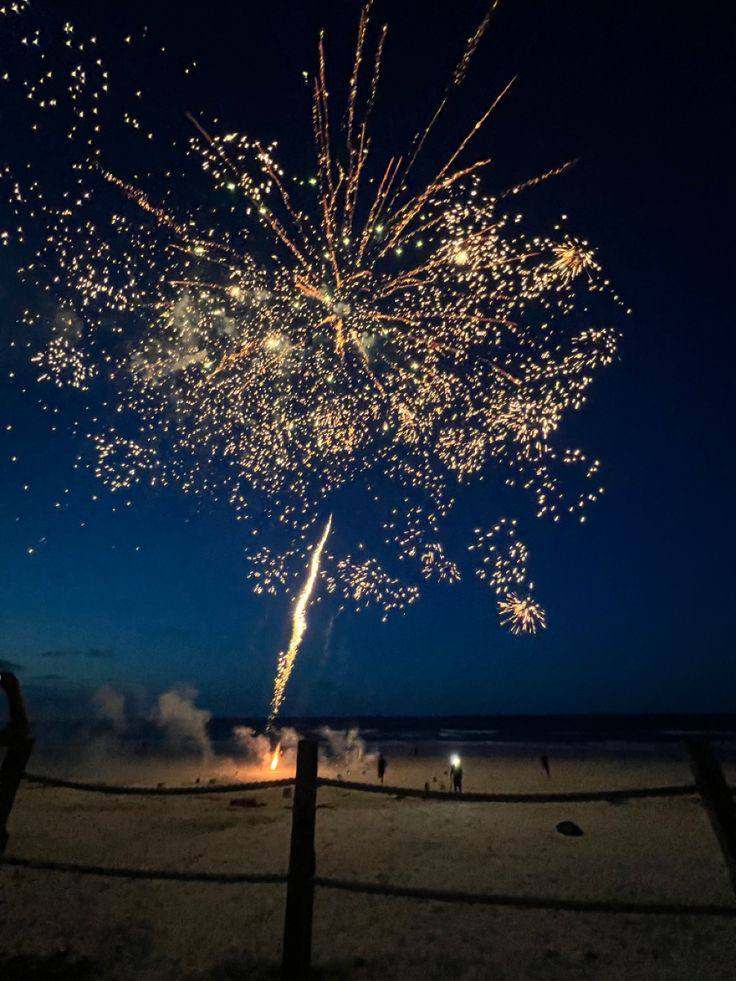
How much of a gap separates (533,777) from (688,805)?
12.0 metres

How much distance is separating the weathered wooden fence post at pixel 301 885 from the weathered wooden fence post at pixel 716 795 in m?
2.60

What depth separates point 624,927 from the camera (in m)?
5.68

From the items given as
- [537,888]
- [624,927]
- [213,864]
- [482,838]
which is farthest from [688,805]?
[213,864]

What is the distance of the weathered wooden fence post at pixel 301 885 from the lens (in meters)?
3.63

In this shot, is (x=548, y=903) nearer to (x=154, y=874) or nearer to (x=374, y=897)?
(x=154, y=874)

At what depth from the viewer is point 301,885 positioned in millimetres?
3709

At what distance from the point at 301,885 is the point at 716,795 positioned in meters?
2.84

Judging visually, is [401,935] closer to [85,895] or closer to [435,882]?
[435,882]

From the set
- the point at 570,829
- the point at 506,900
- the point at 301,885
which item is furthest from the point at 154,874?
the point at 570,829

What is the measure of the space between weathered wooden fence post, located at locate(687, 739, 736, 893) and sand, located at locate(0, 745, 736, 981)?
203 cm

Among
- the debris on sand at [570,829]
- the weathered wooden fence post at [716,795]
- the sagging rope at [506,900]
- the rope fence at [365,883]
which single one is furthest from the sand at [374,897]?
the weathered wooden fence post at [716,795]

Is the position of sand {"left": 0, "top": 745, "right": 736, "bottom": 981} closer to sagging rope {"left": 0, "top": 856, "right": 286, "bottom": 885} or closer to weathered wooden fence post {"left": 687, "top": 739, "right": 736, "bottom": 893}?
sagging rope {"left": 0, "top": 856, "right": 286, "bottom": 885}

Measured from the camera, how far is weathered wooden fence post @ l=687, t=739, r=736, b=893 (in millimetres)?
3541

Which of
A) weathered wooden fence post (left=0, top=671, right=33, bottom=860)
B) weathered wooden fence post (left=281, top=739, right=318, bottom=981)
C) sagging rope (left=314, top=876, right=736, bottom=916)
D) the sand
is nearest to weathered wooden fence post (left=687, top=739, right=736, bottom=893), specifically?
sagging rope (left=314, top=876, right=736, bottom=916)
